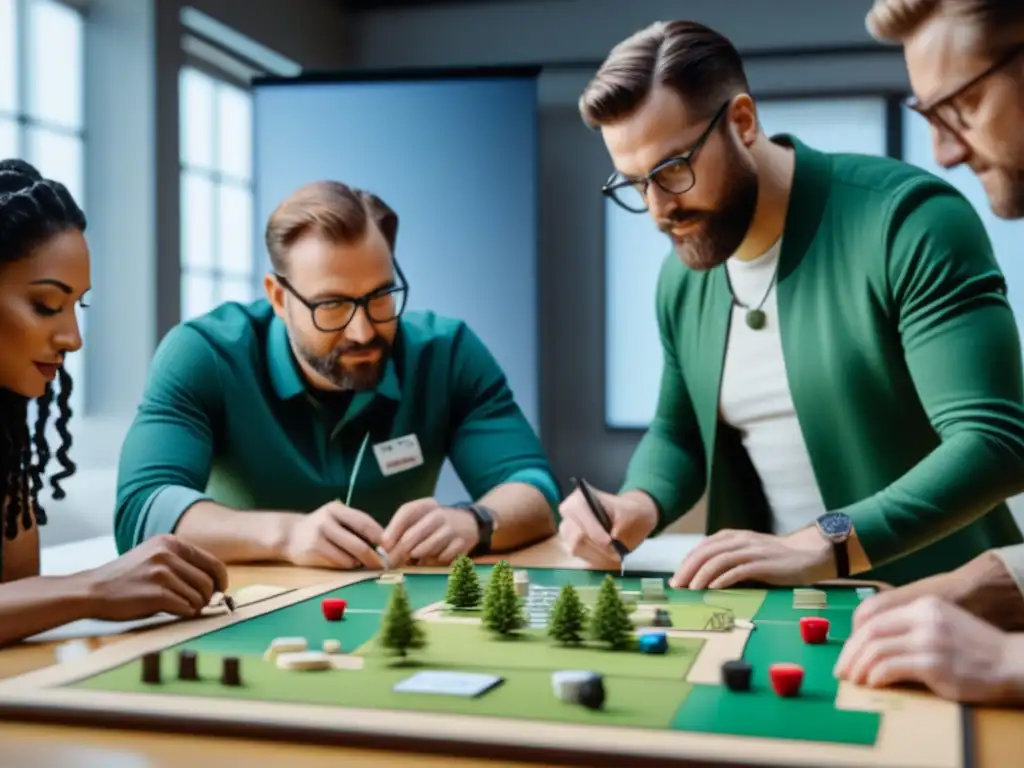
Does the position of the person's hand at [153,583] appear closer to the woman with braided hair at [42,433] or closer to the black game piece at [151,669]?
the woman with braided hair at [42,433]

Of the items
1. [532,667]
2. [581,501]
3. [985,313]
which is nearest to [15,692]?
[532,667]

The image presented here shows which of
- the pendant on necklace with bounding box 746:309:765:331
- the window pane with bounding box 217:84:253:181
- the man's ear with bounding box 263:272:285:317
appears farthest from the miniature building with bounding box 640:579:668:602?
the window pane with bounding box 217:84:253:181

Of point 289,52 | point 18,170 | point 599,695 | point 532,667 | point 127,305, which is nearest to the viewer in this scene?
point 599,695

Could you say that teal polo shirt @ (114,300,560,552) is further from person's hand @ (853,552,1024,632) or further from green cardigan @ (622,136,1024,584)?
person's hand @ (853,552,1024,632)

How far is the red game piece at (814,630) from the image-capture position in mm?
1354

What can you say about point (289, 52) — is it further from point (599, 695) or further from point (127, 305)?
point (599, 695)

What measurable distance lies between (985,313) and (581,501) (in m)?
0.75

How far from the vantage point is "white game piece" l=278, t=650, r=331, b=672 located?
3.98 feet

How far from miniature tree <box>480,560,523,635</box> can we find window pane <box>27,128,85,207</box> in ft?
11.1

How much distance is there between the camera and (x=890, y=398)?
81.9 inches

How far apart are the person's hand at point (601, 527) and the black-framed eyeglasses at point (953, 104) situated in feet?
3.02

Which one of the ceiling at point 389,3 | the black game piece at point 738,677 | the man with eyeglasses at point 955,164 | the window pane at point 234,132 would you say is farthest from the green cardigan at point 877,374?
the ceiling at point 389,3

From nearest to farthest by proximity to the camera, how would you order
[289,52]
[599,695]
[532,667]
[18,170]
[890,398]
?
[599,695], [532,667], [18,170], [890,398], [289,52]

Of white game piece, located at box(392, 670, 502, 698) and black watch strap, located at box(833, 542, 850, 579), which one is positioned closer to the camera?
white game piece, located at box(392, 670, 502, 698)
